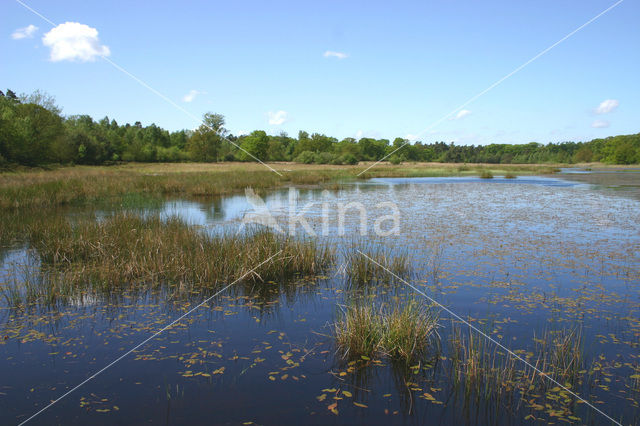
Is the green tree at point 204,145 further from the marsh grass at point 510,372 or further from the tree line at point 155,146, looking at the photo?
the marsh grass at point 510,372

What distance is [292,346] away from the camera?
18.3 ft

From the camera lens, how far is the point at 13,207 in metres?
17.7

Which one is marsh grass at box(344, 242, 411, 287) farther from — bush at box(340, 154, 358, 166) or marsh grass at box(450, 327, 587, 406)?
bush at box(340, 154, 358, 166)

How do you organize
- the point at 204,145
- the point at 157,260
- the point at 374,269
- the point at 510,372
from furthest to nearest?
the point at 204,145
the point at 374,269
the point at 157,260
the point at 510,372

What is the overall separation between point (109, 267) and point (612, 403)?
25.8 ft

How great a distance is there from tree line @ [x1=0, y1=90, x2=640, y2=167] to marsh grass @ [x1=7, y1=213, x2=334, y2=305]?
9.30ft

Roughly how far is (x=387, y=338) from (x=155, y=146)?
A: 84.3 metres

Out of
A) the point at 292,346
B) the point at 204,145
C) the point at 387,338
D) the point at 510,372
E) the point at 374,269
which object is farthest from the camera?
the point at 204,145

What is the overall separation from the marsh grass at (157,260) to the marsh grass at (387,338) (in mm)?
3142

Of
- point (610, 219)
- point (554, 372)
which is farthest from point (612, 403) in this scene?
point (610, 219)

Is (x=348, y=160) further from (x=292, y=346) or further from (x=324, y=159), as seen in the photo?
(x=292, y=346)

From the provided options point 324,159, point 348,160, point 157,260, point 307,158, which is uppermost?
point 307,158

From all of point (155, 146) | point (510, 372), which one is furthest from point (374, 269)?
point (155, 146)

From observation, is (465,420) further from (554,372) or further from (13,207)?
(13,207)
